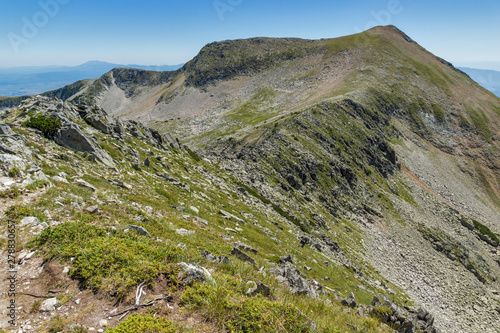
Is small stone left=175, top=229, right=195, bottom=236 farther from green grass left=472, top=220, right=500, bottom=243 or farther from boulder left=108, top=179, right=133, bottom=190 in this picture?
green grass left=472, top=220, right=500, bottom=243

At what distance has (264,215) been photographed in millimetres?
40375

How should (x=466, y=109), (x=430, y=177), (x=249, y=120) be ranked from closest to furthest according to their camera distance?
1. (x=430, y=177)
2. (x=249, y=120)
3. (x=466, y=109)

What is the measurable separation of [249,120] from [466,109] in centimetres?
12784

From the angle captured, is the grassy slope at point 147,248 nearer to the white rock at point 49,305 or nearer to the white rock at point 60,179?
the white rock at point 60,179

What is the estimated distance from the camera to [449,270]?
48.7 meters

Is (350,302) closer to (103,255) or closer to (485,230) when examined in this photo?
(103,255)

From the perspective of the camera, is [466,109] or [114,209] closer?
[114,209]

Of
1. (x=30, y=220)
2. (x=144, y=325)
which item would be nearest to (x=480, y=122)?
(x=144, y=325)

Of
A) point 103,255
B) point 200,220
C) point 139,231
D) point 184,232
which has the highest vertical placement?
point 103,255

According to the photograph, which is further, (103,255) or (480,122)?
(480,122)

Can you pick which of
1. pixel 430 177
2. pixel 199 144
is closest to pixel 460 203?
pixel 430 177

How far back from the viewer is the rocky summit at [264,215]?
870 centimetres

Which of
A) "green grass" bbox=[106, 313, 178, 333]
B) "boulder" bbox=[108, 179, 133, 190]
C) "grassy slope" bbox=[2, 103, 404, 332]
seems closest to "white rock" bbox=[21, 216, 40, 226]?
"grassy slope" bbox=[2, 103, 404, 332]

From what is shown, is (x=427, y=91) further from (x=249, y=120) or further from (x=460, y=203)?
(x=249, y=120)
